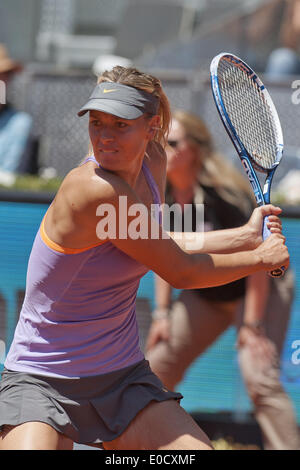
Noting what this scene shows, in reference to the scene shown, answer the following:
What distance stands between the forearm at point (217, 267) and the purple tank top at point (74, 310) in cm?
19

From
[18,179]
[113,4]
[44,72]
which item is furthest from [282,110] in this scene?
[113,4]

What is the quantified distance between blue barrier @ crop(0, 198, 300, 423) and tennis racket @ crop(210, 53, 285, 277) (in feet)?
4.93

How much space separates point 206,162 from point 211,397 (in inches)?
52.3

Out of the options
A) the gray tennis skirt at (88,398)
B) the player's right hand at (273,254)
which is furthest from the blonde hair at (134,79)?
the gray tennis skirt at (88,398)

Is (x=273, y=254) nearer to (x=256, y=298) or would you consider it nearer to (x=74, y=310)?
(x=74, y=310)

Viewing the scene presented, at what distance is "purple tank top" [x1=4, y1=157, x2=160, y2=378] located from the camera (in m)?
2.59

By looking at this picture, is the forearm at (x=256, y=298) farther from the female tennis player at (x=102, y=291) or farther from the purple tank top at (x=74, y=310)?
the purple tank top at (x=74, y=310)

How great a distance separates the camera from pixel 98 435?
2.67 meters

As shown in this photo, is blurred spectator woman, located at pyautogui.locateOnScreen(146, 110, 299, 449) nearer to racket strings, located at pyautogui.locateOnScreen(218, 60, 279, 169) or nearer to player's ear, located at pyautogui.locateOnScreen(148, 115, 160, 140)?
racket strings, located at pyautogui.locateOnScreen(218, 60, 279, 169)

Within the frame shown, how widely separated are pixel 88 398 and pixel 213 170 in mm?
1992

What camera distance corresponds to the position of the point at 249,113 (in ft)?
10.1

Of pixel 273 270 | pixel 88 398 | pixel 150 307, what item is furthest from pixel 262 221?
pixel 150 307

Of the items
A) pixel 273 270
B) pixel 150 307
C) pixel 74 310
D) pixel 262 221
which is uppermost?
pixel 262 221
